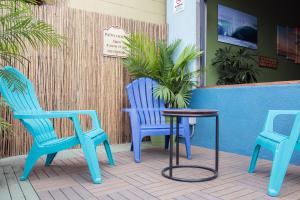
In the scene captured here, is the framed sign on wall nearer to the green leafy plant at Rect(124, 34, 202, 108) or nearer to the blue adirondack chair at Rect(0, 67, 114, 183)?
the green leafy plant at Rect(124, 34, 202, 108)

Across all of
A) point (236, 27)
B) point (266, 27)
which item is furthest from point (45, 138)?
point (266, 27)

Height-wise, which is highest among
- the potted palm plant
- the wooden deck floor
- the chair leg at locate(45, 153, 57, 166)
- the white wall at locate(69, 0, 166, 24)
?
the white wall at locate(69, 0, 166, 24)

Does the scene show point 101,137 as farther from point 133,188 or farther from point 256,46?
point 256,46

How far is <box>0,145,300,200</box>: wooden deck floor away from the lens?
2.10 m

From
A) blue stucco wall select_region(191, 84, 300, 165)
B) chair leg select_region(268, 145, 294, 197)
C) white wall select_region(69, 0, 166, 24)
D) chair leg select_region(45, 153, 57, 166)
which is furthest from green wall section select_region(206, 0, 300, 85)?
chair leg select_region(45, 153, 57, 166)

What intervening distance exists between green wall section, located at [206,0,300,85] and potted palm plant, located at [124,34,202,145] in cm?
126

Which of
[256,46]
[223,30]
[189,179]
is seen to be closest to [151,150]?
[189,179]

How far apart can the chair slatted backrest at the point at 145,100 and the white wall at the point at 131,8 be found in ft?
5.37

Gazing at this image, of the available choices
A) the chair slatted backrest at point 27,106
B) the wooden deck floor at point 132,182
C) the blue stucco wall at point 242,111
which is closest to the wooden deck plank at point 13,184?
the wooden deck floor at point 132,182

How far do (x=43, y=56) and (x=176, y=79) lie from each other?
1.90 meters

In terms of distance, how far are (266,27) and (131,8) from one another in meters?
3.54

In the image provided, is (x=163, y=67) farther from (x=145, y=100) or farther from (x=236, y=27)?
(x=236, y=27)

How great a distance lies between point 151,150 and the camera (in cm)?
401

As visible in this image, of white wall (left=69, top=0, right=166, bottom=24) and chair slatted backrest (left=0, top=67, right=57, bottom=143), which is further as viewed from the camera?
white wall (left=69, top=0, right=166, bottom=24)
